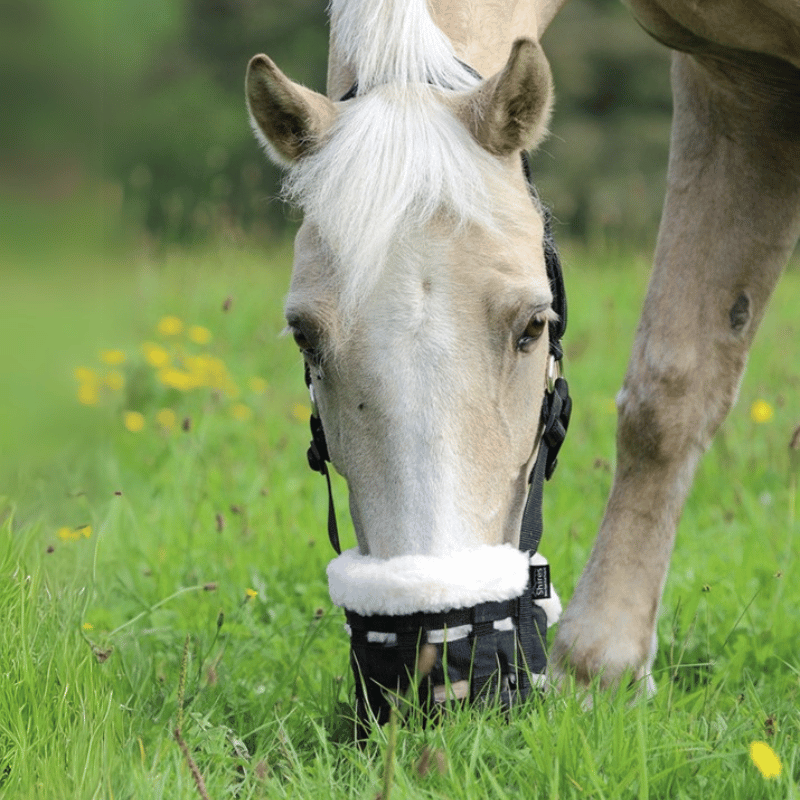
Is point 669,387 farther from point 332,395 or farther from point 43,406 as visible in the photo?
point 43,406

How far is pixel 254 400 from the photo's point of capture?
209 inches

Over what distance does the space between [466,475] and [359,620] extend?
0.37m

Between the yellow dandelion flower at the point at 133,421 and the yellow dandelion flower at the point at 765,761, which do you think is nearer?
the yellow dandelion flower at the point at 765,761

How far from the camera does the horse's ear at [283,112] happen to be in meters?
2.14

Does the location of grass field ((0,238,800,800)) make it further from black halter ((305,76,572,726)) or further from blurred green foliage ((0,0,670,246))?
blurred green foliage ((0,0,670,246))

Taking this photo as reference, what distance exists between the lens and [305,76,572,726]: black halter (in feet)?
6.26

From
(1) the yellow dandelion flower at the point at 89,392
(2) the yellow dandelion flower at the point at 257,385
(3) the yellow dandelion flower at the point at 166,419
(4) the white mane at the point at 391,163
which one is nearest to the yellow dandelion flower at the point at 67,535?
(4) the white mane at the point at 391,163

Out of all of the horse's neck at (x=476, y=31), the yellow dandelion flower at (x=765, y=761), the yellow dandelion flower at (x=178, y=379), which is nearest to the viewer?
the yellow dandelion flower at (x=765, y=761)

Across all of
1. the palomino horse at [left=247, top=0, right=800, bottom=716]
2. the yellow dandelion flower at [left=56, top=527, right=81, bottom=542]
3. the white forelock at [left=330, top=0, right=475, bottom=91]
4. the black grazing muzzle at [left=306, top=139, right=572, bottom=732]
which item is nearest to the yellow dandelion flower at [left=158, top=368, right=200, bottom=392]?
the yellow dandelion flower at [left=56, top=527, right=81, bottom=542]

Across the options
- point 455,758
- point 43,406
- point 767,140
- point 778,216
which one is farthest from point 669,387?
point 43,406

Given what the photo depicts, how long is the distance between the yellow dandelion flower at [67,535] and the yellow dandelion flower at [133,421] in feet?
4.91

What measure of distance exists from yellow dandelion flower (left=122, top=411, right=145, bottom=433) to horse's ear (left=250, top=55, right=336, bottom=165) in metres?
2.31

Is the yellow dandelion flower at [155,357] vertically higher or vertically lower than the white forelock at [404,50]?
lower

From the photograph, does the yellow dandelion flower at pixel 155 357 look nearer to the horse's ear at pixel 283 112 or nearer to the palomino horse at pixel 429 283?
the palomino horse at pixel 429 283
